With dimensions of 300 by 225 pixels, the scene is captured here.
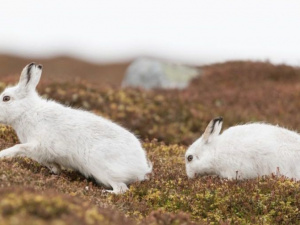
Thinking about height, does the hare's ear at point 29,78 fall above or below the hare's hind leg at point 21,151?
above

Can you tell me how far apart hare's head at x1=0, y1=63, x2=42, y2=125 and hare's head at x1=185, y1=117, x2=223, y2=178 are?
3.58 m

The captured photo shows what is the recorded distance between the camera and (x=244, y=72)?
33000 mm

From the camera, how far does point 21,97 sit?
11312 mm

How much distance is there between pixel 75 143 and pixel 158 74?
22.6 m

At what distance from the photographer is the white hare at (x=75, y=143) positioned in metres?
10.2

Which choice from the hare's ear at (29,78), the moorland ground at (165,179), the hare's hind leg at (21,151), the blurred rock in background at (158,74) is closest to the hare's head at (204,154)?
the moorland ground at (165,179)

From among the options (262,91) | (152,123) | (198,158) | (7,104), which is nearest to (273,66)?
(262,91)

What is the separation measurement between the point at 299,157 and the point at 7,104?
606cm

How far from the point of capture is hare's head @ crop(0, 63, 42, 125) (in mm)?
11125

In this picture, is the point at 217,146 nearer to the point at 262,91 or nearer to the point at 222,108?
the point at 222,108

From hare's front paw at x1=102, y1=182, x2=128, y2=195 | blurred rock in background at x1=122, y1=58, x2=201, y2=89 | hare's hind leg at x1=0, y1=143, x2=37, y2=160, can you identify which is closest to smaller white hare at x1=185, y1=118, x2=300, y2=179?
hare's front paw at x1=102, y1=182, x2=128, y2=195

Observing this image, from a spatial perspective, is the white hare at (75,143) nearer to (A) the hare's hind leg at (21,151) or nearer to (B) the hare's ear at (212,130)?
(A) the hare's hind leg at (21,151)

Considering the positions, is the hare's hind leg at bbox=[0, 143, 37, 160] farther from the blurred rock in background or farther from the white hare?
the blurred rock in background

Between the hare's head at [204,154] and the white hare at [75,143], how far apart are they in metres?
1.27
